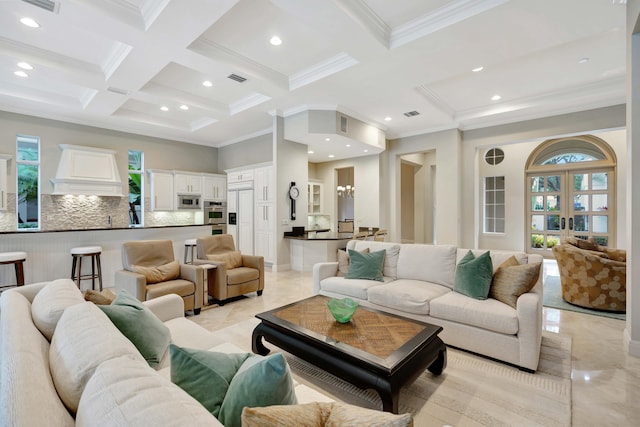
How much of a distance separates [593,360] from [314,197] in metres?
7.57

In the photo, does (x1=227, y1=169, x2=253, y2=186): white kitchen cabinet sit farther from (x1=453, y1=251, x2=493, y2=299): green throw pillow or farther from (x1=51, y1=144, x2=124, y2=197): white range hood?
(x1=453, y1=251, x2=493, y2=299): green throw pillow

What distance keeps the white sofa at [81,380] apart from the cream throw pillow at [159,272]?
86.3 inches

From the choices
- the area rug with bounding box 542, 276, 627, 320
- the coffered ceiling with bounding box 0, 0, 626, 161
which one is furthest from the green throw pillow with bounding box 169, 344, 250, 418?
the area rug with bounding box 542, 276, 627, 320

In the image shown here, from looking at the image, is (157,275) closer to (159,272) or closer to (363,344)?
(159,272)

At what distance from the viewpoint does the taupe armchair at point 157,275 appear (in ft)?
10.8

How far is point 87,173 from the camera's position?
6090mm

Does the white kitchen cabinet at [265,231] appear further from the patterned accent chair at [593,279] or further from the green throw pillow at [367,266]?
the patterned accent chair at [593,279]

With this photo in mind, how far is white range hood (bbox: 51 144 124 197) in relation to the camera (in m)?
5.87

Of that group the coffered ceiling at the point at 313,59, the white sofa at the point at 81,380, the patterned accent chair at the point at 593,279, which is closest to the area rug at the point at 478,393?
the white sofa at the point at 81,380

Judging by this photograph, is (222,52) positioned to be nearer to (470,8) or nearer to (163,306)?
(470,8)

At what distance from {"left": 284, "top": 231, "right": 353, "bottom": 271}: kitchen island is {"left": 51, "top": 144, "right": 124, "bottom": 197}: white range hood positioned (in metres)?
3.95

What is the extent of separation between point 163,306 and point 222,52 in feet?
10.5

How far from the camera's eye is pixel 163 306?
232 centimetres

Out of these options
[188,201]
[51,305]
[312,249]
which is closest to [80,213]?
[188,201]
